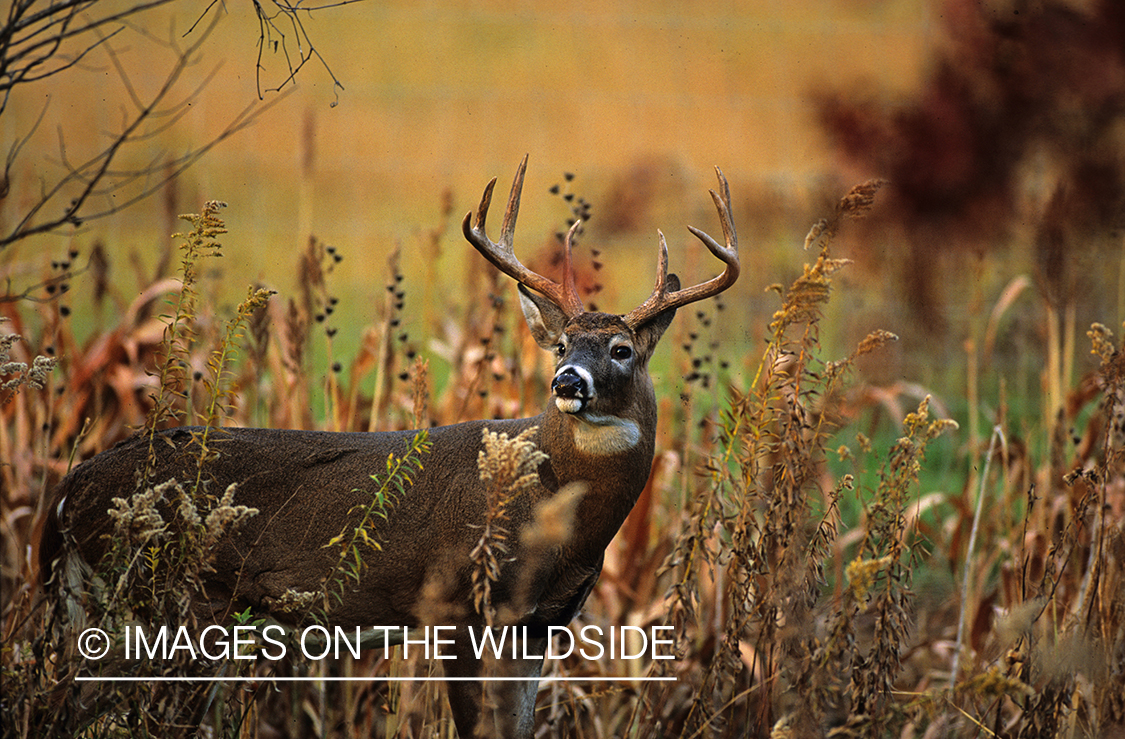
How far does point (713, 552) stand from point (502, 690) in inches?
31.2

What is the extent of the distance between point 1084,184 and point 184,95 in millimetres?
6692

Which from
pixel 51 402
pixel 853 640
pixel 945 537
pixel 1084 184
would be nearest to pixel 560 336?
pixel 853 640

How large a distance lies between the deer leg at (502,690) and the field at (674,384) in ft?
0.28

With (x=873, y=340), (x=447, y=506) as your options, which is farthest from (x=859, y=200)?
(x=447, y=506)

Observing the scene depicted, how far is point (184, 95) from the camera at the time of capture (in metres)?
9.22

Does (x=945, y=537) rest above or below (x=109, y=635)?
above

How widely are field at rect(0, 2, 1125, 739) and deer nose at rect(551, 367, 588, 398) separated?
409 millimetres

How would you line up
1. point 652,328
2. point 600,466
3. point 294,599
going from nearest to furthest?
point 294,599
point 600,466
point 652,328

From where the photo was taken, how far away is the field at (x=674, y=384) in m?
2.85

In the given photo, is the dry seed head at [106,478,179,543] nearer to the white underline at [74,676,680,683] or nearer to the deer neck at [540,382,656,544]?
the white underline at [74,676,680,683]

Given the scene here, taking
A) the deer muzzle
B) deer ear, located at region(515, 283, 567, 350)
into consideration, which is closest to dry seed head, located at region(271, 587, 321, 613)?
the deer muzzle

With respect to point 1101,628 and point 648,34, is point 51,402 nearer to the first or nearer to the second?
point 1101,628

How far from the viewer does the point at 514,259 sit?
3.65 meters

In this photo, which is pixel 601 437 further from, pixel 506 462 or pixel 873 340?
pixel 506 462
